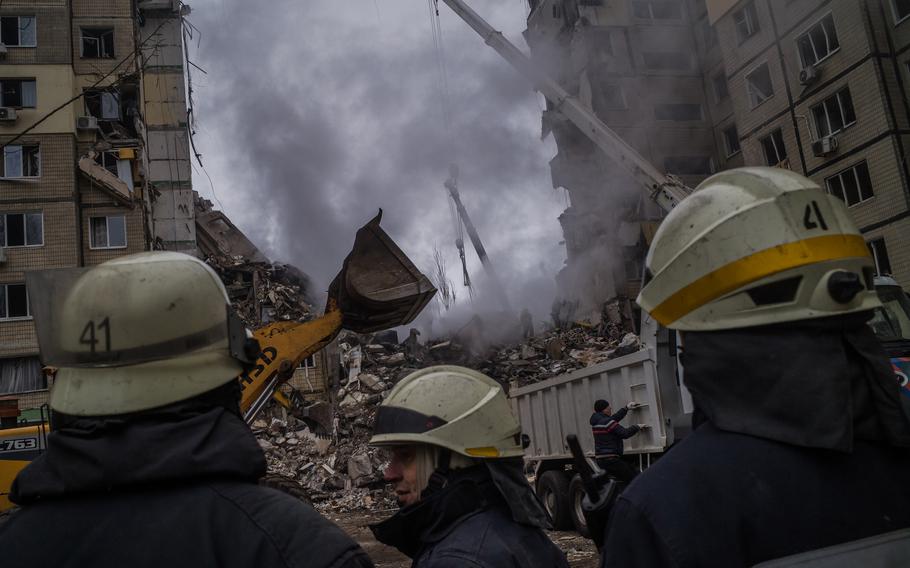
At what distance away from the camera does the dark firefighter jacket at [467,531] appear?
82.8 inches

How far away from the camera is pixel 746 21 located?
25.4m

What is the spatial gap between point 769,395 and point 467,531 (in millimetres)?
1103

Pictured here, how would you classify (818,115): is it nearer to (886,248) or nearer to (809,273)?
(886,248)

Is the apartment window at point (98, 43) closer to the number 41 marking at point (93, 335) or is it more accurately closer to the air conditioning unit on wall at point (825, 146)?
the air conditioning unit on wall at point (825, 146)

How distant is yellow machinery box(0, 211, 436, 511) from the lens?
5.93m

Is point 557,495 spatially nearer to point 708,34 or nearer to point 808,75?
point 808,75

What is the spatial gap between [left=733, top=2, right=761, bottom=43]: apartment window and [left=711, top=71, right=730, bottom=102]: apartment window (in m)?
5.97

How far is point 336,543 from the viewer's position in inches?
55.8

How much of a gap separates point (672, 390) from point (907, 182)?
1476 cm

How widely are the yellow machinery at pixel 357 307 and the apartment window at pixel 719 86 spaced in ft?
97.3

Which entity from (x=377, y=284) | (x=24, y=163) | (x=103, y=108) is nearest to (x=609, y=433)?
(x=377, y=284)

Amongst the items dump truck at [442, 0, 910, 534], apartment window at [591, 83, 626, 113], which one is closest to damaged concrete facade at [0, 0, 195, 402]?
dump truck at [442, 0, 910, 534]

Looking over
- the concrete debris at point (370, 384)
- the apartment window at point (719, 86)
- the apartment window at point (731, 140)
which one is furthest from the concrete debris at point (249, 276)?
the apartment window at point (719, 86)

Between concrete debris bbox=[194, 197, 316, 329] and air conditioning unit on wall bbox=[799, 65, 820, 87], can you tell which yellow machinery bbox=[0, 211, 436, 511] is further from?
concrete debris bbox=[194, 197, 316, 329]
